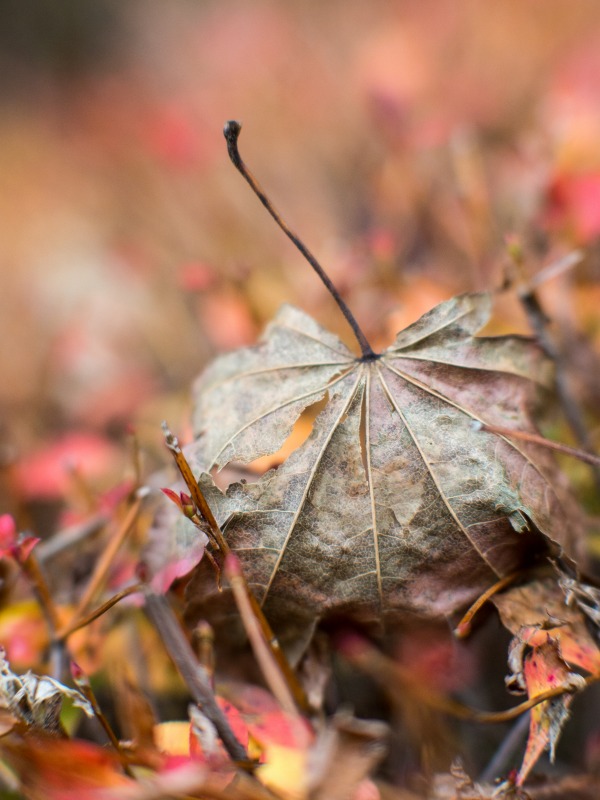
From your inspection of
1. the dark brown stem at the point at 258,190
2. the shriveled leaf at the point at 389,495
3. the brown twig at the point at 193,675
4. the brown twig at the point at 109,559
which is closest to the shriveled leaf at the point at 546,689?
→ the shriveled leaf at the point at 389,495

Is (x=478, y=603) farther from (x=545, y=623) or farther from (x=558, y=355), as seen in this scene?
(x=558, y=355)

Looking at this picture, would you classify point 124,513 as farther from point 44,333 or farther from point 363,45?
point 363,45

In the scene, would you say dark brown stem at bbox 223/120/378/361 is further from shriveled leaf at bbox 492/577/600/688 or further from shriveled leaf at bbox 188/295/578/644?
shriveled leaf at bbox 492/577/600/688

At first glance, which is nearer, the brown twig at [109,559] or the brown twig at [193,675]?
the brown twig at [193,675]

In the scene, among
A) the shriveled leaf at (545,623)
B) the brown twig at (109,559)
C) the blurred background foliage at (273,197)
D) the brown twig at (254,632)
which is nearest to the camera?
the brown twig at (254,632)

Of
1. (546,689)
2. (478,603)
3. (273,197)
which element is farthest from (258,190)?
(273,197)

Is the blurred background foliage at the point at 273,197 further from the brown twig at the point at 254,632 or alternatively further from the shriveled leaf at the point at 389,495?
the brown twig at the point at 254,632

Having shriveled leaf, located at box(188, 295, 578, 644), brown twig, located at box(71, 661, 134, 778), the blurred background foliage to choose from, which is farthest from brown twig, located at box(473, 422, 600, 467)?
brown twig, located at box(71, 661, 134, 778)
